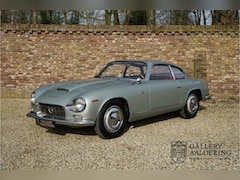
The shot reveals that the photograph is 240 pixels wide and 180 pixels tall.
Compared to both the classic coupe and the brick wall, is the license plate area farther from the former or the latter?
the brick wall

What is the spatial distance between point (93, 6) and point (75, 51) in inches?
257

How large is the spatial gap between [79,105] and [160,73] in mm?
2163

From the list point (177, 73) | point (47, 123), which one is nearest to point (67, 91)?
point (47, 123)

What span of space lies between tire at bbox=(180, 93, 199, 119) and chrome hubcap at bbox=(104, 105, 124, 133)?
6.38 ft

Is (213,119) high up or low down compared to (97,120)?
down

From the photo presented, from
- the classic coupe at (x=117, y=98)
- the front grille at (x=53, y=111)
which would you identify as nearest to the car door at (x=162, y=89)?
the classic coupe at (x=117, y=98)

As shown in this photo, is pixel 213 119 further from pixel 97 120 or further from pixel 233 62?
pixel 233 62

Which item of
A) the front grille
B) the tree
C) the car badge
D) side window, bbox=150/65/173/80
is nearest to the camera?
the front grille

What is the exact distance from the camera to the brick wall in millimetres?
8117

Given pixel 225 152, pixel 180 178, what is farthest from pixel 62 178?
pixel 225 152

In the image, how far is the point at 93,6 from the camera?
5.94 ft

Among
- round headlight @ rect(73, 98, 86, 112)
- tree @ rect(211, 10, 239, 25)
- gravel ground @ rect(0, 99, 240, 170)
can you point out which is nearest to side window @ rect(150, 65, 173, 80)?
gravel ground @ rect(0, 99, 240, 170)

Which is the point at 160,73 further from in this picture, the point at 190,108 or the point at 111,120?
the point at 111,120

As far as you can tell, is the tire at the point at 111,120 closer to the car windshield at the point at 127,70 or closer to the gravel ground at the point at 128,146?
the gravel ground at the point at 128,146
